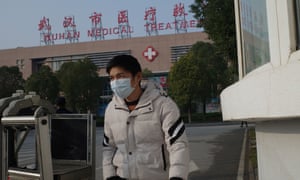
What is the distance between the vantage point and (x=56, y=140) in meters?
3.06

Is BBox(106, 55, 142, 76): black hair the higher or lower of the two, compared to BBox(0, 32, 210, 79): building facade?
lower

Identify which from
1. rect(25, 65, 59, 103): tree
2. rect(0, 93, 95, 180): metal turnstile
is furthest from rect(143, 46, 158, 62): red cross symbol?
rect(0, 93, 95, 180): metal turnstile

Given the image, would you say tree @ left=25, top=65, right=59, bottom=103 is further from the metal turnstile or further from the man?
the man

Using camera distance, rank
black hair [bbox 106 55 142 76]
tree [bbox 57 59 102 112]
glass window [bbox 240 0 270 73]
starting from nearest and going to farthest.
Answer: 1. glass window [bbox 240 0 270 73]
2. black hair [bbox 106 55 142 76]
3. tree [bbox 57 59 102 112]

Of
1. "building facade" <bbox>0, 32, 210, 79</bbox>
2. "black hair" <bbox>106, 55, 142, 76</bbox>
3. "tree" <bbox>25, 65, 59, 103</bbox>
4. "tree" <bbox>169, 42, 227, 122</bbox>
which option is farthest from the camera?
"building facade" <bbox>0, 32, 210, 79</bbox>

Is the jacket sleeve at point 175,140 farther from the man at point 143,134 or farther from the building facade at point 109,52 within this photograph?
the building facade at point 109,52

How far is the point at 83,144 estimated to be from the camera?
9.56 feet

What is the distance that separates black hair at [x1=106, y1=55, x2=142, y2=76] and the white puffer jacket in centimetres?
18

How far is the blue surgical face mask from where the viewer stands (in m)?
2.21

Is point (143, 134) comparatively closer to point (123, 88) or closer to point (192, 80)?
point (123, 88)

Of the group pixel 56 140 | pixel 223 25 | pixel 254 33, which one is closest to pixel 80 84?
pixel 223 25

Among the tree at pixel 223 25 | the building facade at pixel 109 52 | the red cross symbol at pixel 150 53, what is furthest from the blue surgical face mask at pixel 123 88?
the red cross symbol at pixel 150 53

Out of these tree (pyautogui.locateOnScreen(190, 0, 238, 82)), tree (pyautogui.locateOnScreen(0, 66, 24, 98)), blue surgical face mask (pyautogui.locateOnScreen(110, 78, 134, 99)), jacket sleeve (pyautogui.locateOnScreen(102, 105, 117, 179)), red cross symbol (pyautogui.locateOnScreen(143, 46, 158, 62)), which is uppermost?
red cross symbol (pyautogui.locateOnScreen(143, 46, 158, 62))

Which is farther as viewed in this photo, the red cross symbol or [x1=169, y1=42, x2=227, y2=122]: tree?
the red cross symbol
